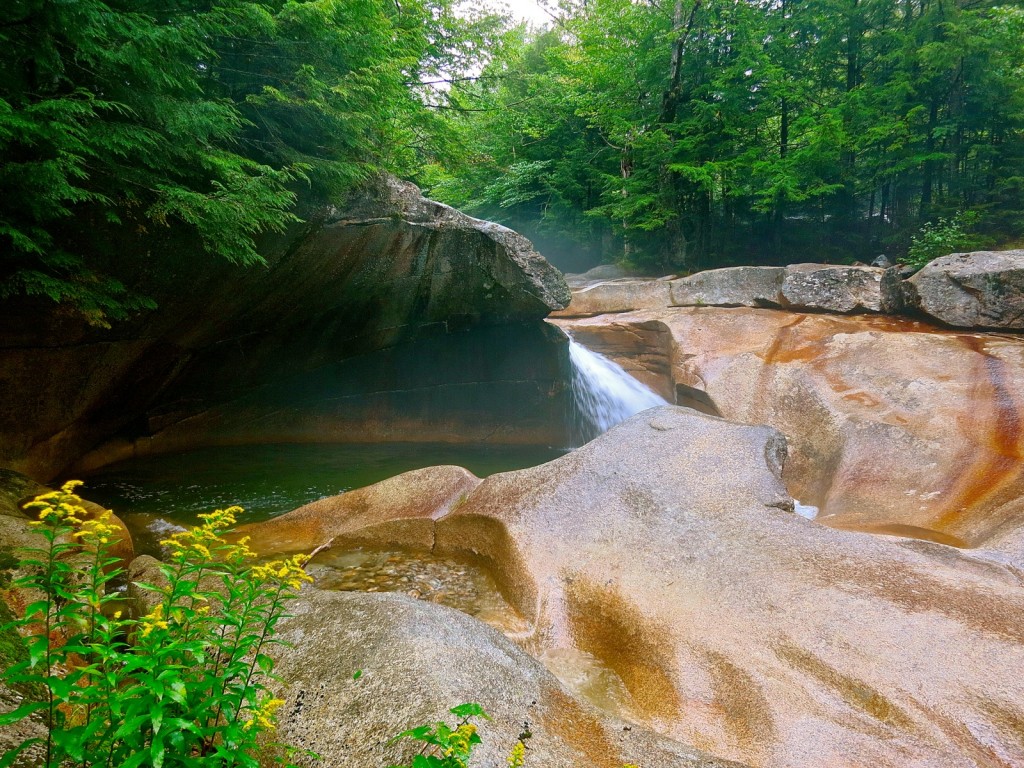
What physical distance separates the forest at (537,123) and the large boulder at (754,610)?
425 cm

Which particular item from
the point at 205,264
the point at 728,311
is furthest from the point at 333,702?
the point at 728,311

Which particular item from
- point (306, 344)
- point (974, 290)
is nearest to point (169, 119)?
point (306, 344)

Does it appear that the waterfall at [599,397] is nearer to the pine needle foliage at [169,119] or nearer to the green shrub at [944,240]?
the pine needle foliage at [169,119]

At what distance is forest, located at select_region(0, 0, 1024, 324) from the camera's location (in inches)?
176

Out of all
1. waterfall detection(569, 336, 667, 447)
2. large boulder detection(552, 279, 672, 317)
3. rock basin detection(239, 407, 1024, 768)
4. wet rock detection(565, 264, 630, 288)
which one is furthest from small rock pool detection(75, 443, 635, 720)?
wet rock detection(565, 264, 630, 288)

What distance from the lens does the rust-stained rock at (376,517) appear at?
541 cm

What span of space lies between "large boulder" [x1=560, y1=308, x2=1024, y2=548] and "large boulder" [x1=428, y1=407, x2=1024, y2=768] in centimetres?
210

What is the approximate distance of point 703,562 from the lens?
411cm

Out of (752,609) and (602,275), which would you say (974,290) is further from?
(602,275)

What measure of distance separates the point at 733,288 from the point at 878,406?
14.9ft

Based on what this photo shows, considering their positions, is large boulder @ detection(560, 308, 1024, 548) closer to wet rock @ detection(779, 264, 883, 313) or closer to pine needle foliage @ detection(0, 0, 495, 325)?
wet rock @ detection(779, 264, 883, 313)

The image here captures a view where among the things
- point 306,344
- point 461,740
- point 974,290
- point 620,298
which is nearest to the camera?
point 461,740

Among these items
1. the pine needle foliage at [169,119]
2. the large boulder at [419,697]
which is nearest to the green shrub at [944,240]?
the pine needle foliage at [169,119]

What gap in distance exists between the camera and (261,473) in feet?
27.3
